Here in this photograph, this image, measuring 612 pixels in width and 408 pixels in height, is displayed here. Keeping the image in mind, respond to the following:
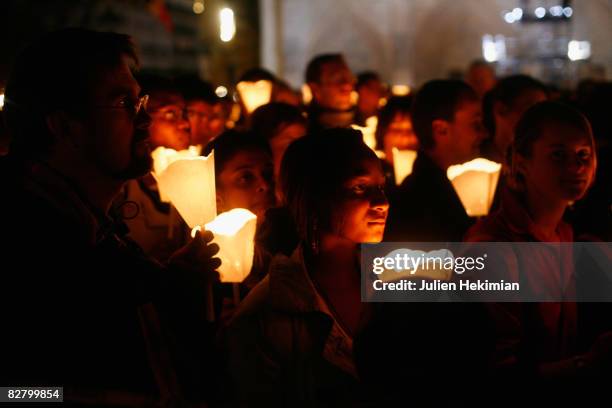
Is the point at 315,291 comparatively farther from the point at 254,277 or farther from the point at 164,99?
the point at 164,99

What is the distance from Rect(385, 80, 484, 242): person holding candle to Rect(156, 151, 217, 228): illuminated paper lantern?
0.95 meters

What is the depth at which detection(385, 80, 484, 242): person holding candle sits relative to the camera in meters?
3.11

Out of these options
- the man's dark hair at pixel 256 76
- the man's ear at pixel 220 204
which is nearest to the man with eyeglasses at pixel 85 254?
the man's ear at pixel 220 204

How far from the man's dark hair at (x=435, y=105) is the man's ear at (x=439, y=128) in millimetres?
14

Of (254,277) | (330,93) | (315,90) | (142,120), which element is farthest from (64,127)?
(315,90)

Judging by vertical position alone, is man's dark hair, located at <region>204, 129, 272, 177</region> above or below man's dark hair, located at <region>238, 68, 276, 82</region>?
below

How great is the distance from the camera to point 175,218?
3076 millimetres

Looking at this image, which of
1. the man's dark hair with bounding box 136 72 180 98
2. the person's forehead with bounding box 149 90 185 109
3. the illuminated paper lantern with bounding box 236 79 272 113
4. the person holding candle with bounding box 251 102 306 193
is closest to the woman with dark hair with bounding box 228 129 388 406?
the person holding candle with bounding box 251 102 306 193

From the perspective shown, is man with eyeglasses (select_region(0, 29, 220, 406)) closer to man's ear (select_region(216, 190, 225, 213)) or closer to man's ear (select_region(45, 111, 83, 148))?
man's ear (select_region(45, 111, 83, 148))

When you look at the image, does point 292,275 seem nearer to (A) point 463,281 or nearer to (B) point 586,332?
(A) point 463,281

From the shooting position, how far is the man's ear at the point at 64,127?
1.79 m

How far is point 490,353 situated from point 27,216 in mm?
1463

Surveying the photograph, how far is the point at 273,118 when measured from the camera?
13.1ft

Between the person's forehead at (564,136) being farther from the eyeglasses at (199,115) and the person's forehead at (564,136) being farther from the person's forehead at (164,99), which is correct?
the eyeglasses at (199,115)
